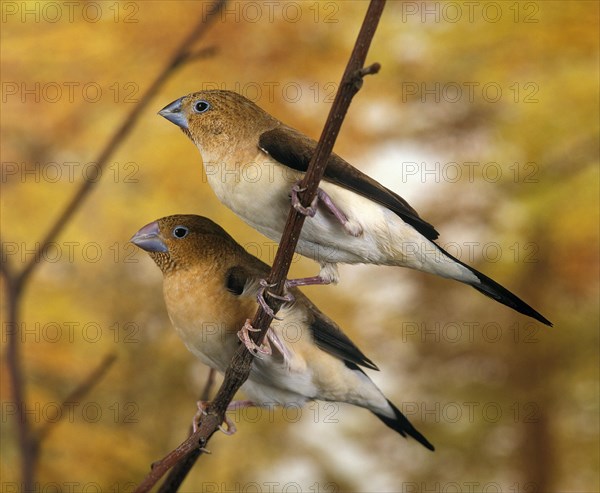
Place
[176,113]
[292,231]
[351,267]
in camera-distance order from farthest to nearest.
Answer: [351,267], [176,113], [292,231]

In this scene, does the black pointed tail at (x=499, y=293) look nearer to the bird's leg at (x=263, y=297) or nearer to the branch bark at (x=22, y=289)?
the bird's leg at (x=263, y=297)

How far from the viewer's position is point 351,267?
1686 mm

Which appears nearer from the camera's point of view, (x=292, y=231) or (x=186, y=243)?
(x=292, y=231)

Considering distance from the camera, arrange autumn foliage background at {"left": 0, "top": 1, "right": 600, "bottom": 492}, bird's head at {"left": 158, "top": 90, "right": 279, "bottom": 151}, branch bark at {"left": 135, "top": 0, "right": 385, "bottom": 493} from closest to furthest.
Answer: branch bark at {"left": 135, "top": 0, "right": 385, "bottom": 493} → bird's head at {"left": 158, "top": 90, "right": 279, "bottom": 151} → autumn foliage background at {"left": 0, "top": 1, "right": 600, "bottom": 492}

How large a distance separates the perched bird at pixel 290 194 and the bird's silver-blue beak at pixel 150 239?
0.08 metres

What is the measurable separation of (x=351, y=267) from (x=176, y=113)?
3.57 feet

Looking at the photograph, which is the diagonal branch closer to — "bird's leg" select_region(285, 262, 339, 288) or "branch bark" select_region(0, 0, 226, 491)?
"branch bark" select_region(0, 0, 226, 491)

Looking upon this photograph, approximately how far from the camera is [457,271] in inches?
22.3

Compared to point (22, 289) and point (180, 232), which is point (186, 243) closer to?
point (180, 232)

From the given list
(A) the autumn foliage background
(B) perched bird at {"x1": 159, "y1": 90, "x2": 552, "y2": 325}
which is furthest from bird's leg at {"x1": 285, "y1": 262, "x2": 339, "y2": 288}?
(A) the autumn foliage background

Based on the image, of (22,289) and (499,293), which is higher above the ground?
(499,293)

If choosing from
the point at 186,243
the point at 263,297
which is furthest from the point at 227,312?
the point at 263,297

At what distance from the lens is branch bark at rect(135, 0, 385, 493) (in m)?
0.41

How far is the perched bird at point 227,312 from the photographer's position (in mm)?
682
